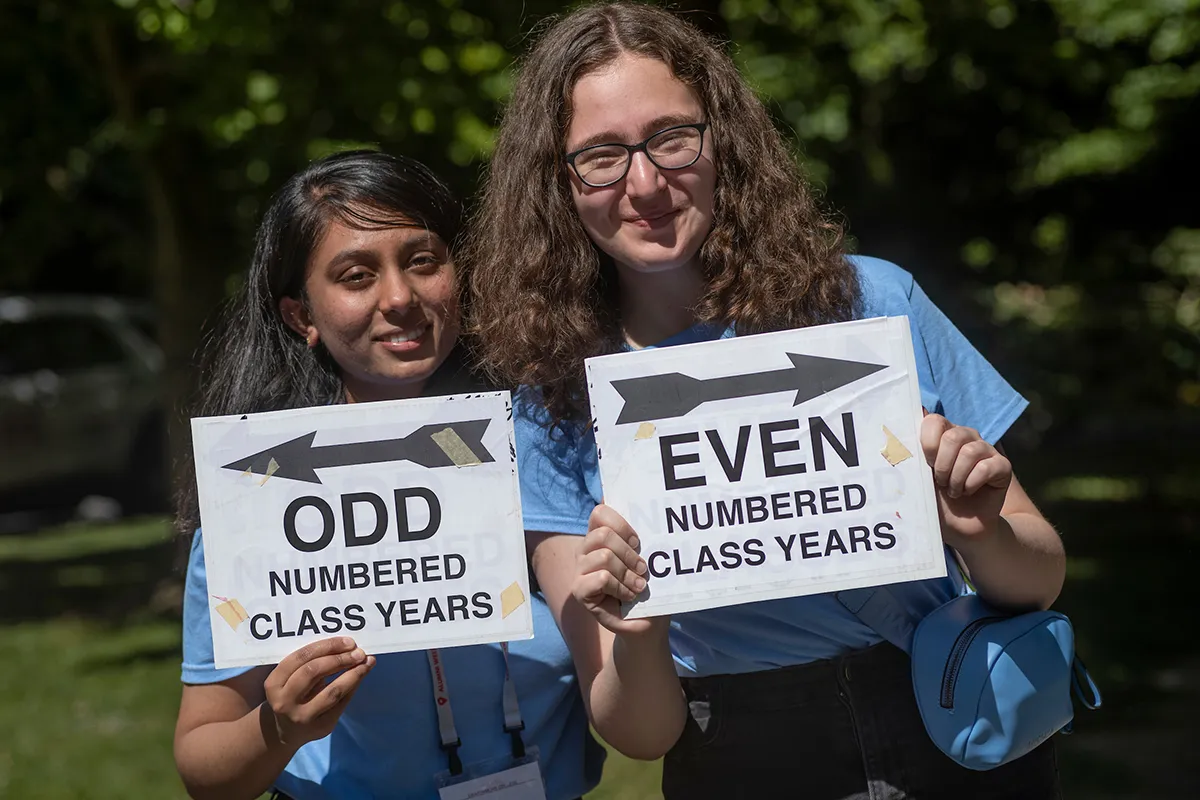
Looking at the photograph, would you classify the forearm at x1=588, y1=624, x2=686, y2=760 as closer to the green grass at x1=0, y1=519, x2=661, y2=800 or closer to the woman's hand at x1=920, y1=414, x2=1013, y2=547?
the woman's hand at x1=920, y1=414, x2=1013, y2=547

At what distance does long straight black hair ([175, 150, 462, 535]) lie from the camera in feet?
8.42

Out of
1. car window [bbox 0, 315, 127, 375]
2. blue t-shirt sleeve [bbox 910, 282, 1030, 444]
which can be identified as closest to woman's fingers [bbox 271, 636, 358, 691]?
blue t-shirt sleeve [bbox 910, 282, 1030, 444]

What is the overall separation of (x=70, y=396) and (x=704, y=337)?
12.5 meters

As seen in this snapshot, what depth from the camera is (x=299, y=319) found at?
2.63 metres

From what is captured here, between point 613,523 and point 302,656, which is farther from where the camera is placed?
point 302,656

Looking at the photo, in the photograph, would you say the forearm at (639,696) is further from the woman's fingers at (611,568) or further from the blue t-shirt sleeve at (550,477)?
the blue t-shirt sleeve at (550,477)

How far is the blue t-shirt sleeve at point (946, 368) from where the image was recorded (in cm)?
224

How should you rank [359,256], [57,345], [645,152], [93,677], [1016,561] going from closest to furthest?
[1016,561], [645,152], [359,256], [93,677], [57,345]

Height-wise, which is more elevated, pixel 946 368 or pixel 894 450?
pixel 946 368

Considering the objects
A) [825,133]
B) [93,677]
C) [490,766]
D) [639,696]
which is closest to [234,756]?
[490,766]

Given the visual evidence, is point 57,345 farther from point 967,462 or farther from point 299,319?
point 967,462

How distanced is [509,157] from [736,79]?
0.41m

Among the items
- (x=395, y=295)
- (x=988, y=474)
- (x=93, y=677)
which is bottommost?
(x=988, y=474)

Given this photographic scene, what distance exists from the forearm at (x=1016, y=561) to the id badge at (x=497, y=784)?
31.0 inches
